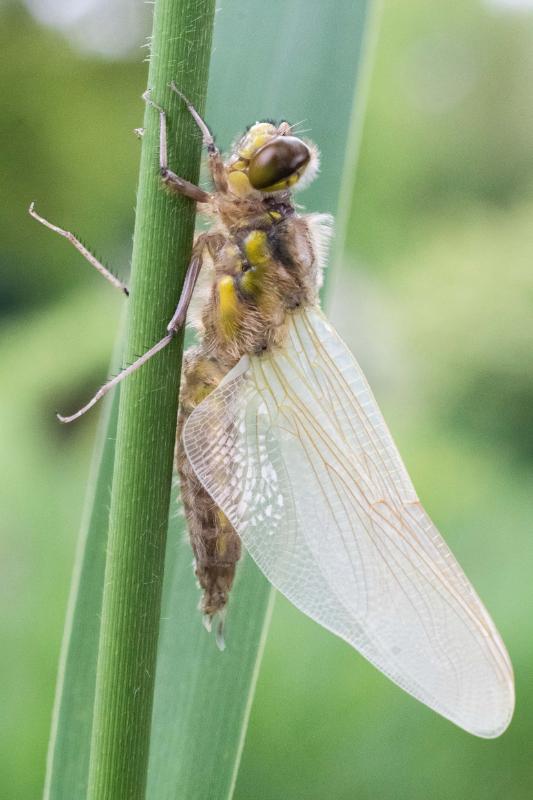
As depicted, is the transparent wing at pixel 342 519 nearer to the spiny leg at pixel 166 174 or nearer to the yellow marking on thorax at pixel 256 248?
the yellow marking on thorax at pixel 256 248

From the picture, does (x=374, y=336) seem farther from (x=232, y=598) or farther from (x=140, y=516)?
(x=140, y=516)

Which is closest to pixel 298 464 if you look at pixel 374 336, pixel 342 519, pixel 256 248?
pixel 342 519

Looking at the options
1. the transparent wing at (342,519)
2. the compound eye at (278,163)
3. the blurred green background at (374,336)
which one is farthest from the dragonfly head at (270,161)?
the blurred green background at (374,336)

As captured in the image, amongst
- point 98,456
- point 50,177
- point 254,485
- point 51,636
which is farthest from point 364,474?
point 50,177

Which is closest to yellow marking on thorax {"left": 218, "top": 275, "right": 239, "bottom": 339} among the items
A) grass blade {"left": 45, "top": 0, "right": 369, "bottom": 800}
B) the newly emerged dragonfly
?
the newly emerged dragonfly

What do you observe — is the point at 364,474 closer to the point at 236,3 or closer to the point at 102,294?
the point at 236,3

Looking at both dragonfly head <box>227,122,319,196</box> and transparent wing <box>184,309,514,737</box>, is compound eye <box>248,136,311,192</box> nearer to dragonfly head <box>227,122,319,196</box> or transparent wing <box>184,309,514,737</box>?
dragonfly head <box>227,122,319,196</box>
